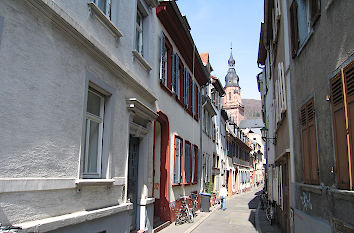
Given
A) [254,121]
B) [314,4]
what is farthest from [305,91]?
[254,121]

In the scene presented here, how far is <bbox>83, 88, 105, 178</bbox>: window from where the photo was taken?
6.37m

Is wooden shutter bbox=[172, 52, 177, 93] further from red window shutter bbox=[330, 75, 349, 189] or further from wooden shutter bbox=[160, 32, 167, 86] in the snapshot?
red window shutter bbox=[330, 75, 349, 189]

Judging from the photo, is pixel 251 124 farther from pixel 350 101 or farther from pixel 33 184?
pixel 33 184

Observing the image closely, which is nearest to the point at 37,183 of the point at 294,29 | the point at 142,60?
the point at 142,60

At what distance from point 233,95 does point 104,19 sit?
98.6 m

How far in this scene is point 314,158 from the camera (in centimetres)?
644

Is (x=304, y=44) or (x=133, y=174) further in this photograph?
(x=133, y=174)

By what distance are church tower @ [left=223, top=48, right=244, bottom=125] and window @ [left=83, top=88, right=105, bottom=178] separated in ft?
318

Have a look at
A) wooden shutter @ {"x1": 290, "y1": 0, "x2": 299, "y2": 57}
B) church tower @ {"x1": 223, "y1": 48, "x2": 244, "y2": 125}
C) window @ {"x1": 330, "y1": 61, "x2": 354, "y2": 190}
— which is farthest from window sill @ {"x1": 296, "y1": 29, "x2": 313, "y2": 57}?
church tower @ {"x1": 223, "y1": 48, "x2": 244, "y2": 125}

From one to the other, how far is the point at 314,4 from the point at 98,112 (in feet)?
15.1

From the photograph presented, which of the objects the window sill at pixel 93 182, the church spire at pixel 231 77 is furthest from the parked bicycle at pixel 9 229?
the church spire at pixel 231 77

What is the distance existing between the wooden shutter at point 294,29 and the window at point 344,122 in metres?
2.95

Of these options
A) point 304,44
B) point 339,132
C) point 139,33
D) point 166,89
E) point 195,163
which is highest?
point 139,33

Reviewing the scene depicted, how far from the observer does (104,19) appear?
6.86 meters
